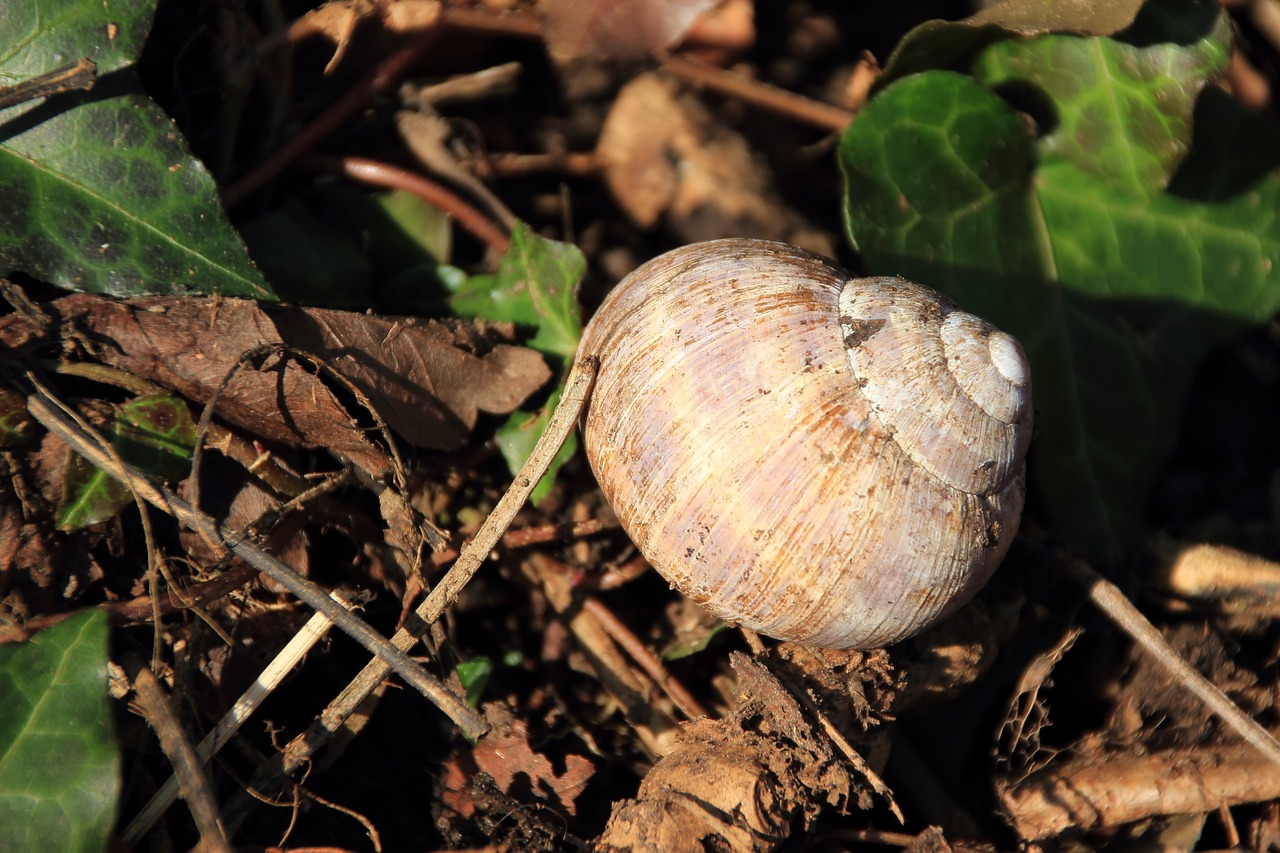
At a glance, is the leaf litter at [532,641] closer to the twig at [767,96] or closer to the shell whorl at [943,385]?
the twig at [767,96]

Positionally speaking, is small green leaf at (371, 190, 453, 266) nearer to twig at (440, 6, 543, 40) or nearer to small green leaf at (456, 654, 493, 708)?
twig at (440, 6, 543, 40)

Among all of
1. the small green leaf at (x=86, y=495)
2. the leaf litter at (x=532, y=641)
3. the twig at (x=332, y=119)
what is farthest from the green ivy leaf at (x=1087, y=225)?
the small green leaf at (x=86, y=495)

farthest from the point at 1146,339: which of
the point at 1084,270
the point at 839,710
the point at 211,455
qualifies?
the point at 211,455

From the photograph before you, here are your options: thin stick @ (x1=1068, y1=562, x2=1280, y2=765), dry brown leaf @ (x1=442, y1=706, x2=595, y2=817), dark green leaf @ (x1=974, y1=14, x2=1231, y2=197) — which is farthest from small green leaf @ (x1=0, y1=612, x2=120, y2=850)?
dark green leaf @ (x1=974, y1=14, x2=1231, y2=197)

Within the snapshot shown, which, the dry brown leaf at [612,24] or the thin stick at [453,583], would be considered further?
the dry brown leaf at [612,24]

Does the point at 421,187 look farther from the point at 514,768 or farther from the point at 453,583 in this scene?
the point at 514,768

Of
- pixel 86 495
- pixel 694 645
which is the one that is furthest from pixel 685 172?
pixel 86 495
